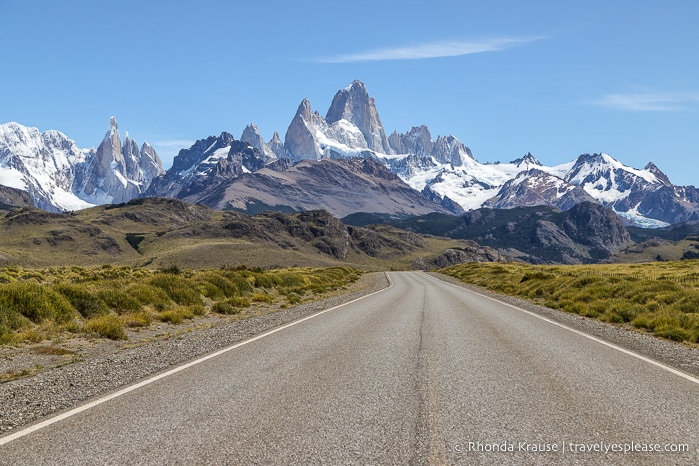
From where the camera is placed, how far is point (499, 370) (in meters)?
10.4

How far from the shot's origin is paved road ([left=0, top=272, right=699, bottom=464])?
5.88 metres

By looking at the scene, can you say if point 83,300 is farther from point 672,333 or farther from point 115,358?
point 672,333

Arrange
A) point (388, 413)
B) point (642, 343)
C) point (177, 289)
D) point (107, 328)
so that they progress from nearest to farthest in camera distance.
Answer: point (388, 413) → point (642, 343) → point (107, 328) → point (177, 289)

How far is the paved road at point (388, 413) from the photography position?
5.88 metres

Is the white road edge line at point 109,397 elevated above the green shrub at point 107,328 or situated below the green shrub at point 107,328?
above

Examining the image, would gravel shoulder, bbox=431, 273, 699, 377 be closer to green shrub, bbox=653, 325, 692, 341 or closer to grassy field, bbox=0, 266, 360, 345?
green shrub, bbox=653, 325, 692, 341


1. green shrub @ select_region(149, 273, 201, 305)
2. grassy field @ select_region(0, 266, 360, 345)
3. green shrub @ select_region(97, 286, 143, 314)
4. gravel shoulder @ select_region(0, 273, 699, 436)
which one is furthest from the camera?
green shrub @ select_region(149, 273, 201, 305)

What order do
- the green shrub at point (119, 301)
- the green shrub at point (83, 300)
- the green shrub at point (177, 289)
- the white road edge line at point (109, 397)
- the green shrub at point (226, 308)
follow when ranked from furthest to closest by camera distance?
the green shrub at point (177, 289)
the green shrub at point (226, 308)
the green shrub at point (119, 301)
the green shrub at point (83, 300)
the white road edge line at point (109, 397)

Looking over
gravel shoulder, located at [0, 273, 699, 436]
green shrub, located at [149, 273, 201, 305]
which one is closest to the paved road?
gravel shoulder, located at [0, 273, 699, 436]

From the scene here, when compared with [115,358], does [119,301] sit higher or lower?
higher

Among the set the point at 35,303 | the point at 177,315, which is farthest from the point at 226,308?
the point at 35,303

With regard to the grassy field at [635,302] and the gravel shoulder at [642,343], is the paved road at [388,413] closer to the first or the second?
the gravel shoulder at [642,343]

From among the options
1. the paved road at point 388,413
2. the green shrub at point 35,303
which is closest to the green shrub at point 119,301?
the green shrub at point 35,303

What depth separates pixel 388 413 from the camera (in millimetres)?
7309
